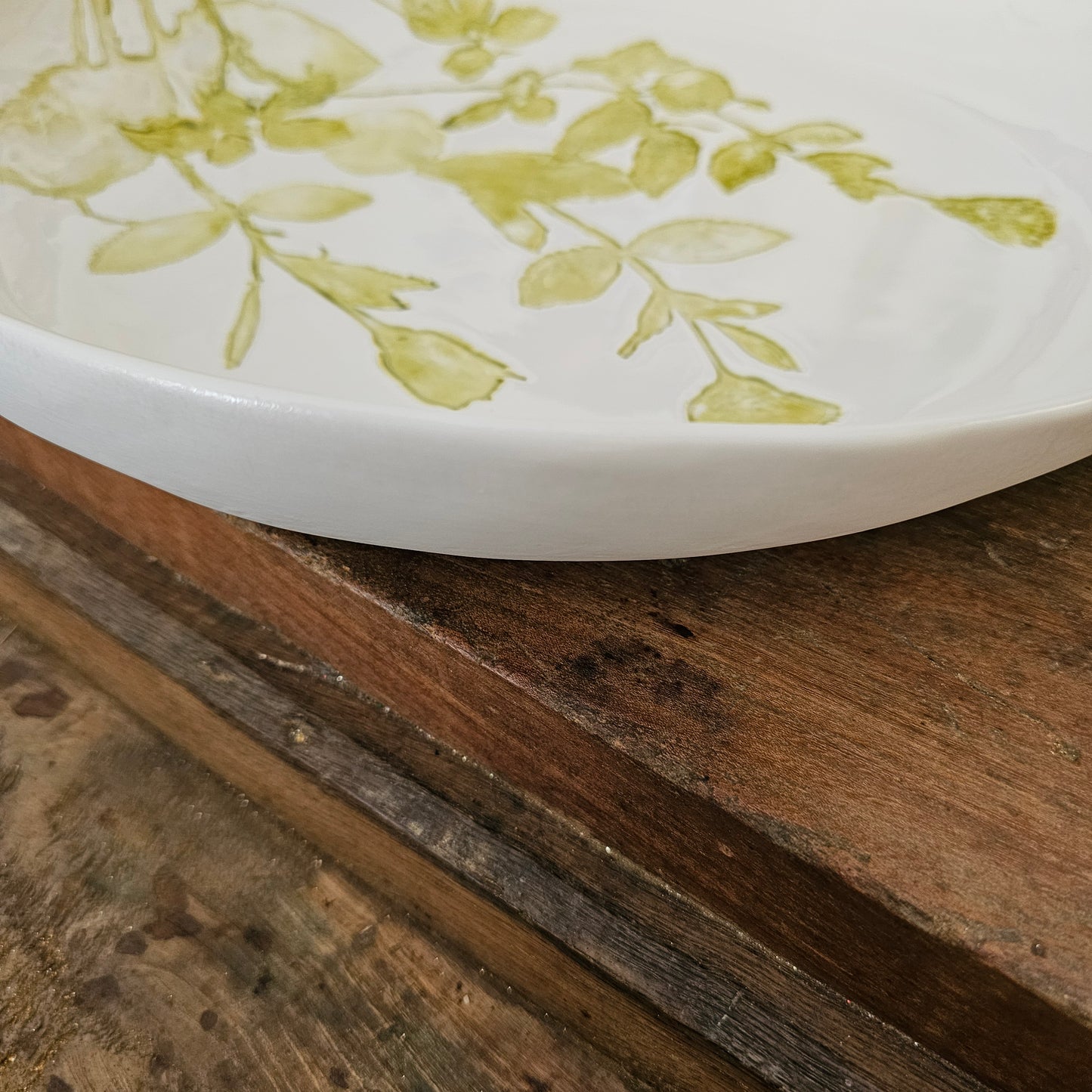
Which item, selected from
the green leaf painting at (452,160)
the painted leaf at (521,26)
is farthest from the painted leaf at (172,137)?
the painted leaf at (521,26)

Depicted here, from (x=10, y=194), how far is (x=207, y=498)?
0.13 meters

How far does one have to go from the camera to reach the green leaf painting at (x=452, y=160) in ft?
0.78

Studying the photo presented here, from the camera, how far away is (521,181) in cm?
29

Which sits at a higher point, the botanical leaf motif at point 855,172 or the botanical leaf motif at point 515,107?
the botanical leaf motif at point 855,172

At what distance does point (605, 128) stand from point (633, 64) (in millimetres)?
40

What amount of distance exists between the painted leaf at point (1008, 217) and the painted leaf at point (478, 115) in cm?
13

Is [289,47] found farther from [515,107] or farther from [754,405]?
[754,405]

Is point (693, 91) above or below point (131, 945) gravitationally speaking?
above

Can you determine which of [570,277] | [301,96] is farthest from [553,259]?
[301,96]

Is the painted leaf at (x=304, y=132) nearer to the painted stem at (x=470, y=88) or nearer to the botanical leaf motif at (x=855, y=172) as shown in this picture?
the painted stem at (x=470, y=88)

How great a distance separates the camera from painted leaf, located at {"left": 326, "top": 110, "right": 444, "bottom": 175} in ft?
0.96

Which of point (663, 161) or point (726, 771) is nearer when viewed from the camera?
point (726, 771)

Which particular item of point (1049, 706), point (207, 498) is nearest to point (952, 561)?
point (1049, 706)

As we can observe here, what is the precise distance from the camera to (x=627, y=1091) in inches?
8.6
